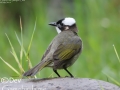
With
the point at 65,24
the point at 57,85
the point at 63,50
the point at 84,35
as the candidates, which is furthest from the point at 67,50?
the point at 84,35

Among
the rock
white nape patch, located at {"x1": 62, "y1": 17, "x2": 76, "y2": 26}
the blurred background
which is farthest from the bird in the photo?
the blurred background

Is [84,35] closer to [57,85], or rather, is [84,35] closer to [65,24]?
[65,24]

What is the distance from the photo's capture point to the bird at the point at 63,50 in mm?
5707

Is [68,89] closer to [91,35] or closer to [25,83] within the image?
[25,83]

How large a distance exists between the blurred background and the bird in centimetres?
75

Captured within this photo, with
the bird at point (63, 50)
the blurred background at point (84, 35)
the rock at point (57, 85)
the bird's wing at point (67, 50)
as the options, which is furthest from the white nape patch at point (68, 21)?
the rock at point (57, 85)

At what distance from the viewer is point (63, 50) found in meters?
6.00

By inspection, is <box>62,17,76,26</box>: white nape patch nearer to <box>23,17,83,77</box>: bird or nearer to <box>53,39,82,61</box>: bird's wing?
<box>23,17,83,77</box>: bird

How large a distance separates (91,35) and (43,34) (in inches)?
29.9

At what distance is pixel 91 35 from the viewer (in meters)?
8.23

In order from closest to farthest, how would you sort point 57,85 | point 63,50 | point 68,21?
point 57,85
point 63,50
point 68,21

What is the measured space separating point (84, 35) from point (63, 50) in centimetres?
271

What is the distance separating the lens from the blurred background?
7598mm

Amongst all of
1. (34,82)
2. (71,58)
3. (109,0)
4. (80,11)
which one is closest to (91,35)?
(80,11)
